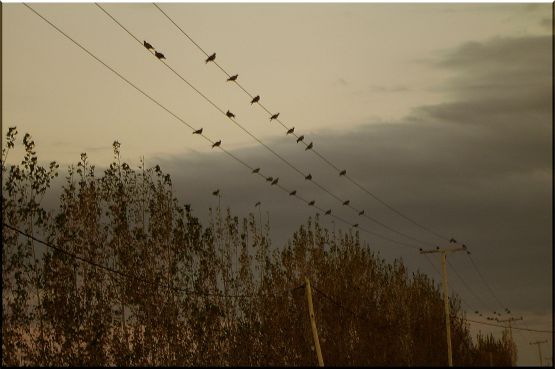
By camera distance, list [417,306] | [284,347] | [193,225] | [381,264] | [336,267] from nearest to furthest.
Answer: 1. [193,225]
2. [284,347]
3. [336,267]
4. [381,264]
5. [417,306]

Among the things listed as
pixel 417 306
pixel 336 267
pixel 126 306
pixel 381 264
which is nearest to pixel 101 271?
pixel 126 306

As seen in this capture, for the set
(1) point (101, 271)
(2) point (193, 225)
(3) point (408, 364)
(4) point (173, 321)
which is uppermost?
(2) point (193, 225)

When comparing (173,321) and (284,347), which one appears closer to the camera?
(173,321)

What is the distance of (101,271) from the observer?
30.1 m

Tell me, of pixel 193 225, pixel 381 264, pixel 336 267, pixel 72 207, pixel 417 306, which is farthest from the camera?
pixel 417 306

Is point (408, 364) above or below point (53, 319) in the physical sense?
below

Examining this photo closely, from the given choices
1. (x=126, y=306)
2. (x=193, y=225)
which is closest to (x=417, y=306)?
(x=193, y=225)

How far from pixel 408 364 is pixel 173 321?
18.3 meters

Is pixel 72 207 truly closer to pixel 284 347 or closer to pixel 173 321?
pixel 173 321

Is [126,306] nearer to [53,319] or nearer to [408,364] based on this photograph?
[53,319]

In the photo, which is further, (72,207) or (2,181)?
(72,207)

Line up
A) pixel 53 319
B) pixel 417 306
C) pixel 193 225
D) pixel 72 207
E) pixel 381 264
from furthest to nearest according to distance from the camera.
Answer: pixel 417 306, pixel 381 264, pixel 193 225, pixel 72 207, pixel 53 319

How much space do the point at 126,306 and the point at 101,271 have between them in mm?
1742

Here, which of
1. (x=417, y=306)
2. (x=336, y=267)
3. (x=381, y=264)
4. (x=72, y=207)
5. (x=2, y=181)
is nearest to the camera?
(x=2, y=181)
